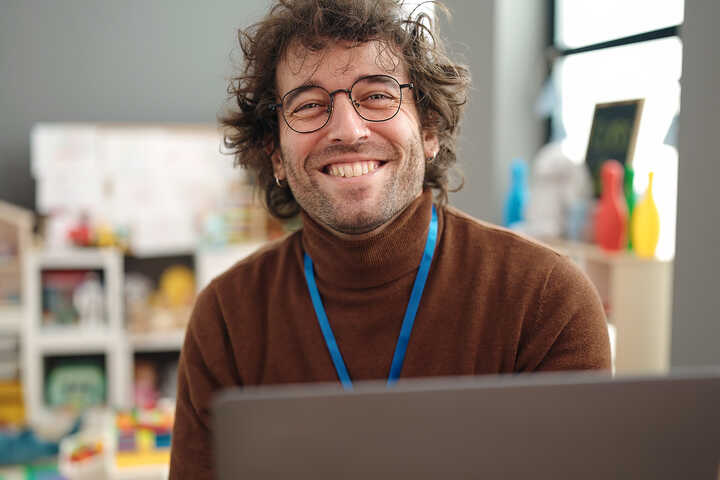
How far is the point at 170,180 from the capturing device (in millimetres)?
3666

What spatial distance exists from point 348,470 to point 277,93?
99cm

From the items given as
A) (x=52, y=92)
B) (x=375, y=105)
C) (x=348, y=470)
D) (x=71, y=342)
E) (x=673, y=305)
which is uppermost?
(x=52, y=92)

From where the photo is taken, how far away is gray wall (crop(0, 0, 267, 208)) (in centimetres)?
390

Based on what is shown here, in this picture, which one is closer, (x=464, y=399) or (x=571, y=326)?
(x=464, y=399)

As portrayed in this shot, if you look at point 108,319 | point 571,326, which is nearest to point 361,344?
point 571,326

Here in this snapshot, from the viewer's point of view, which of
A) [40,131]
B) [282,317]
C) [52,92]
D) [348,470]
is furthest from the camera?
[52,92]

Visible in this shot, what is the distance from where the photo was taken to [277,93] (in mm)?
1331

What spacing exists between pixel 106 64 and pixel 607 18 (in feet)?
9.09

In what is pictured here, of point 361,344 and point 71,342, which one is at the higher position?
point 361,344

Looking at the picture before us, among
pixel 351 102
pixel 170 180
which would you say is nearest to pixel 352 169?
pixel 351 102

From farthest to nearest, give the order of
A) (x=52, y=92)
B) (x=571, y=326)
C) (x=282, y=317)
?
(x=52, y=92)
(x=282, y=317)
(x=571, y=326)

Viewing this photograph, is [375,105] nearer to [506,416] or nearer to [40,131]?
[506,416]

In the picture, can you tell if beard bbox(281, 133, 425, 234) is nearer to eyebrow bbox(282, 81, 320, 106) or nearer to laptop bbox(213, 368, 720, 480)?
eyebrow bbox(282, 81, 320, 106)

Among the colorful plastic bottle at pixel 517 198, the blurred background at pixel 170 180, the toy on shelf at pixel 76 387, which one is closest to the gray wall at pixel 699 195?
the blurred background at pixel 170 180
